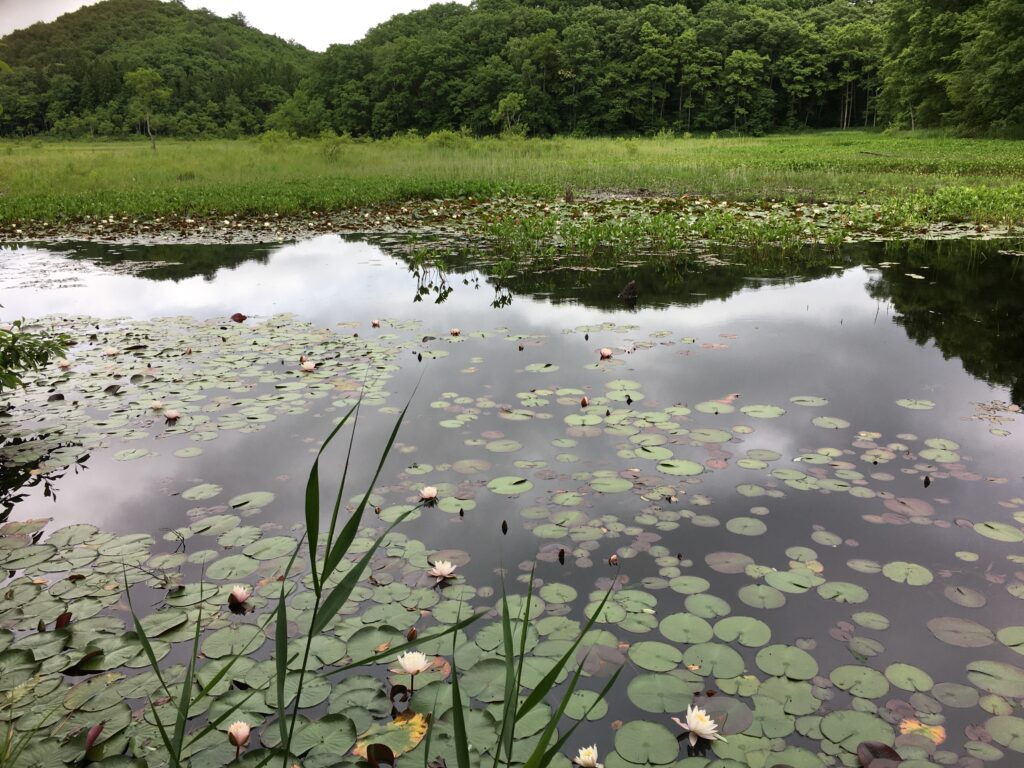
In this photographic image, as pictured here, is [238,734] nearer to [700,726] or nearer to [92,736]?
[92,736]

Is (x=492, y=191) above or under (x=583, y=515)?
above

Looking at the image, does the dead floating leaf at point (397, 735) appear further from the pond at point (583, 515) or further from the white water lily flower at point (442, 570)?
the white water lily flower at point (442, 570)

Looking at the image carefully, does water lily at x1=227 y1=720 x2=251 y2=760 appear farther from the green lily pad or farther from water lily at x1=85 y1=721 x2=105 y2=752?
the green lily pad

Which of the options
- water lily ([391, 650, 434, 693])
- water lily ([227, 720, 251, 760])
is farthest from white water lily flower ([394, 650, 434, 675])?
water lily ([227, 720, 251, 760])

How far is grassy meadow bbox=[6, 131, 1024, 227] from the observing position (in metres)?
13.0

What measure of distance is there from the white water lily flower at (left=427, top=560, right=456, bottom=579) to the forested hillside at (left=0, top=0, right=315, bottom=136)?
66.8 meters

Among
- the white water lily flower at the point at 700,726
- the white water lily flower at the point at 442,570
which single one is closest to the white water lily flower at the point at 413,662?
the white water lily flower at the point at 442,570

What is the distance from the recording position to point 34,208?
44.1ft

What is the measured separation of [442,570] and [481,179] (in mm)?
14638

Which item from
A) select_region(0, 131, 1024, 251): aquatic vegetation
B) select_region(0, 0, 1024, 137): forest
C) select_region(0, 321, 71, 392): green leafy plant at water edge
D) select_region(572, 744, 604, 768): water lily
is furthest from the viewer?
select_region(0, 0, 1024, 137): forest

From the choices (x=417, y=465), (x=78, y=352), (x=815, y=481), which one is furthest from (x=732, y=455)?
(x=78, y=352)

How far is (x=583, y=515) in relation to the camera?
9.13 feet

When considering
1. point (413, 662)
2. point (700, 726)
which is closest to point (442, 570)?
point (413, 662)

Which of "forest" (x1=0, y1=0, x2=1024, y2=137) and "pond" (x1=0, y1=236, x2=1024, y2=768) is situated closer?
"pond" (x1=0, y1=236, x2=1024, y2=768)
